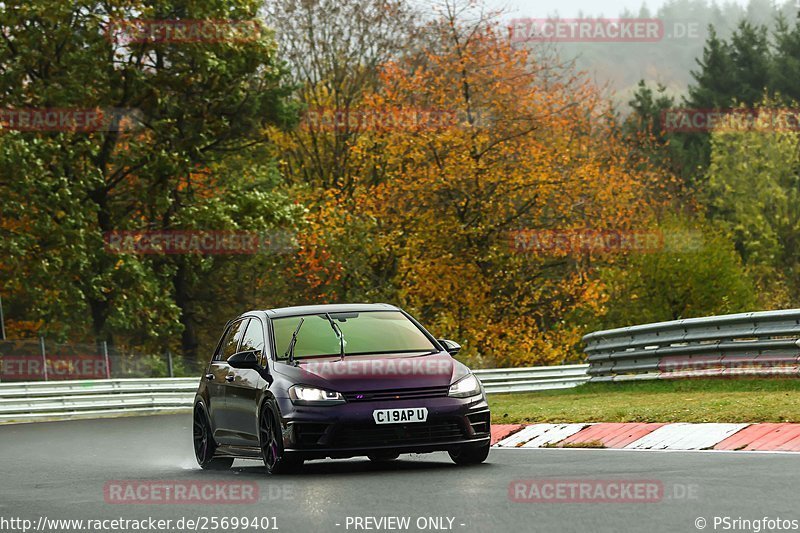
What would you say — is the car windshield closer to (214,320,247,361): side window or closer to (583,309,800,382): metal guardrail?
(214,320,247,361): side window

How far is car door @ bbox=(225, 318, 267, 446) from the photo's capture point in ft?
42.5

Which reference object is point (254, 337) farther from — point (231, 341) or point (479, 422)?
point (479, 422)

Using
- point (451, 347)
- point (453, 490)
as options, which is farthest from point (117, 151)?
point (453, 490)

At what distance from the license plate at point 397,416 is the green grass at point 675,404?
348 centimetres

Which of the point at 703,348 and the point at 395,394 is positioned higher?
the point at 395,394

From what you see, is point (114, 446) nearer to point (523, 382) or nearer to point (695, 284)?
point (523, 382)

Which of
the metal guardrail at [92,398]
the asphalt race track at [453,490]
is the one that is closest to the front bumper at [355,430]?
the asphalt race track at [453,490]

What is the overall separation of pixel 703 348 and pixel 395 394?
937cm

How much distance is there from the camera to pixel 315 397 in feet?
39.5

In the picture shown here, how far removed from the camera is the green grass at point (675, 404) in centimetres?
1433

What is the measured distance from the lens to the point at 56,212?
133 feet

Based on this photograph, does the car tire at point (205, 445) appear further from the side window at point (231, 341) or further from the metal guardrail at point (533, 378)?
the metal guardrail at point (533, 378)

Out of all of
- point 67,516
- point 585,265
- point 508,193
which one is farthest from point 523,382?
point 67,516

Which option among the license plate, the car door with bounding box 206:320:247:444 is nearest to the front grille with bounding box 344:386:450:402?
the license plate
